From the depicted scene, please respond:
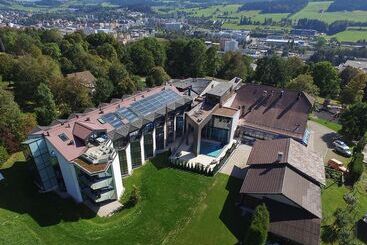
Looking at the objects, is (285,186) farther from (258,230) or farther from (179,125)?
(179,125)

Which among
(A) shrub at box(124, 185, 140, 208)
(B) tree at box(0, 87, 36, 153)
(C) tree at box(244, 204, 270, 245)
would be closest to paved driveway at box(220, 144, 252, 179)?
(C) tree at box(244, 204, 270, 245)

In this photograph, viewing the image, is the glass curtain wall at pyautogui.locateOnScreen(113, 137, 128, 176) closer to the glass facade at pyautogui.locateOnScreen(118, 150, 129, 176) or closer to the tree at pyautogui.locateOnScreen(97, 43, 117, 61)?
the glass facade at pyautogui.locateOnScreen(118, 150, 129, 176)

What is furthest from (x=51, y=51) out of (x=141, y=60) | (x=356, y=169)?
(x=356, y=169)

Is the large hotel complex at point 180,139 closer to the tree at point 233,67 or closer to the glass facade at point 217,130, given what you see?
the glass facade at point 217,130

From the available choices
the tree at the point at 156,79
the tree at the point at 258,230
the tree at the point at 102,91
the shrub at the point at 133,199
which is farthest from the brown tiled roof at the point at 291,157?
the tree at the point at 156,79

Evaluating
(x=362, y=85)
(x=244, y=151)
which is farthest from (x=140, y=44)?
(x=362, y=85)

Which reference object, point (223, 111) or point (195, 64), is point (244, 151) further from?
point (195, 64)
